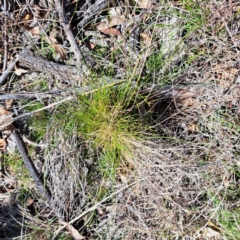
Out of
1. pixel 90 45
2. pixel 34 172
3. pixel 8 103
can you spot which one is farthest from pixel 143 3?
pixel 34 172

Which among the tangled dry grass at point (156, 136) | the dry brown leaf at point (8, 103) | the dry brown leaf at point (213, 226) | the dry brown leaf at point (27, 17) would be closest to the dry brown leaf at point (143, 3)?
the tangled dry grass at point (156, 136)

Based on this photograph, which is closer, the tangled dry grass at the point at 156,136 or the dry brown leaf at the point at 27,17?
the tangled dry grass at the point at 156,136

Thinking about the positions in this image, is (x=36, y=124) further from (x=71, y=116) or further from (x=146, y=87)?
(x=146, y=87)

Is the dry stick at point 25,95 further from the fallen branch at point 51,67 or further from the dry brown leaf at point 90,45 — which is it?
the dry brown leaf at point 90,45

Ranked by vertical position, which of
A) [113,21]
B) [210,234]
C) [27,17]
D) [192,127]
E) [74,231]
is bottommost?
[210,234]

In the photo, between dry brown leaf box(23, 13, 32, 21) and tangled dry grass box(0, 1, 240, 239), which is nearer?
tangled dry grass box(0, 1, 240, 239)

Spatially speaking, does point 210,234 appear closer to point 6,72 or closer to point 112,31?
point 112,31

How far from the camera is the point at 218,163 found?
2.29 metres

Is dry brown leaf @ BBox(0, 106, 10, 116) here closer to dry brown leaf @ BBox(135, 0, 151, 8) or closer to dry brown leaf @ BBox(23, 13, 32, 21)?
dry brown leaf @ BBox(23, 13, 32, 21)

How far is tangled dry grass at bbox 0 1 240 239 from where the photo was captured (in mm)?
2256

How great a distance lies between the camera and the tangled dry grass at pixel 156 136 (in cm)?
226

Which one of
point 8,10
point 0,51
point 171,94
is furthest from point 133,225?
point 8,10

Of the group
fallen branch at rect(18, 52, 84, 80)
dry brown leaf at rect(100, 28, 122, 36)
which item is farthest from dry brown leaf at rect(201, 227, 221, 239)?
dry brown leaf at rect(100, 28, 122, 36)

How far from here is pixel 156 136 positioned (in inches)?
88.6
